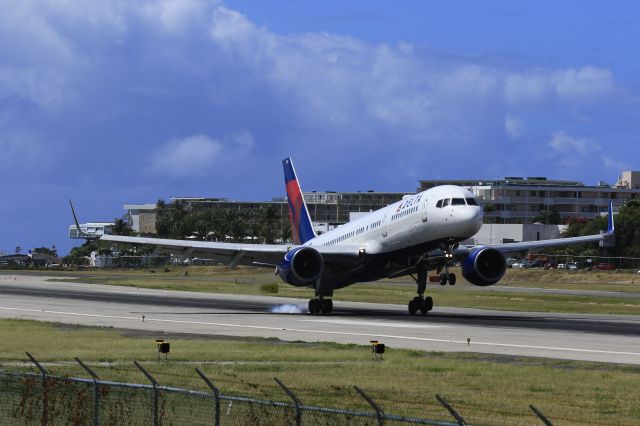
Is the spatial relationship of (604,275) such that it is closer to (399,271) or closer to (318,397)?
(399,271)

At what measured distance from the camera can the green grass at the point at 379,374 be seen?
920 inches

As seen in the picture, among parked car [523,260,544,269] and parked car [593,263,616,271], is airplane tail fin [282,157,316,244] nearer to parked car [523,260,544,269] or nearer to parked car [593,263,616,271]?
parked car [593,263,616,271]

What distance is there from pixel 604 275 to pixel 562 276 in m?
4.26

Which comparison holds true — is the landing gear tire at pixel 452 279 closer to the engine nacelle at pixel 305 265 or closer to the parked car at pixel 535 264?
the engine nacelle at pixel 305 265

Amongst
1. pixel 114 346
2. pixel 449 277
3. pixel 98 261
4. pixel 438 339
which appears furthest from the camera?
pixel 98 261

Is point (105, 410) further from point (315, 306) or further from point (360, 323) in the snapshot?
point (315, 306)

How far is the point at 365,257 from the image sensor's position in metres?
55.2

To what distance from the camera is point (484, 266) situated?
54.6 metres

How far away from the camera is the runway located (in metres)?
38.2

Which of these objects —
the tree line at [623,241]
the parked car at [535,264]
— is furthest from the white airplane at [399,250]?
the tree line at [623,241]

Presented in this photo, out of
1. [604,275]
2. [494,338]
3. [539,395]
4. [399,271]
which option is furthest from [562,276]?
[539,395]

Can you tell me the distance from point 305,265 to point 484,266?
27.1 feet

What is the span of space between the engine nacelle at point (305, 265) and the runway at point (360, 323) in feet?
6.13

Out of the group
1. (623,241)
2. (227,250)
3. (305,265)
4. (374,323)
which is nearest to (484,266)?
(374,323)
